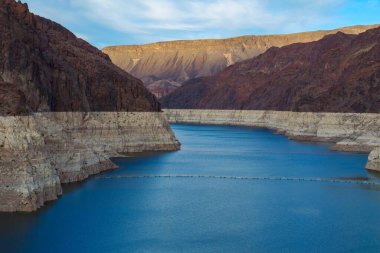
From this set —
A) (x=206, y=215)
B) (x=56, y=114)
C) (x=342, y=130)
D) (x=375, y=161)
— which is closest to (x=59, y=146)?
(x=206, y=215)

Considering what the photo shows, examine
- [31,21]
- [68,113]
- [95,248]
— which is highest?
[31,21]

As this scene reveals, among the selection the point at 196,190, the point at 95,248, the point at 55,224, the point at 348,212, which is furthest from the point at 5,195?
the point at 348,212

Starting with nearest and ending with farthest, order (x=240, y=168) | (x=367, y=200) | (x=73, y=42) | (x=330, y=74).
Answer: (x=367, y=200) → (x=240, y=168) → (x=73, y=42) → (x=330, y=74)

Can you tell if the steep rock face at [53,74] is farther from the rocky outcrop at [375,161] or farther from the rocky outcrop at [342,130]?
the rocky outcrop at [375,161]

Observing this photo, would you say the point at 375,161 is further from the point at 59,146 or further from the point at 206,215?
the point at 59,146

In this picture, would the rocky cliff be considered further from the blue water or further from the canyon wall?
the blue water

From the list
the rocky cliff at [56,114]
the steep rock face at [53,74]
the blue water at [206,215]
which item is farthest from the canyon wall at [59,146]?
the steep rock face at [53,74]

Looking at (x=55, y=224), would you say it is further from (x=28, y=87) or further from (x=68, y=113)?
(x=68, y=113)

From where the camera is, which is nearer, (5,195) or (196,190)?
(5,195)
